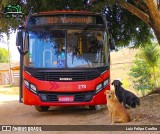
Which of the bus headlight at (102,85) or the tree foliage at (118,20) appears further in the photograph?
the tree foliage at (118,20)

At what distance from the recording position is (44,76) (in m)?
11.5

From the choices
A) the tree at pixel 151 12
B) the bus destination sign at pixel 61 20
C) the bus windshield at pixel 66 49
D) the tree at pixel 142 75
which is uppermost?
the tree at pixel 151 12

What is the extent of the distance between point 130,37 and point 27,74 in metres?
8.65

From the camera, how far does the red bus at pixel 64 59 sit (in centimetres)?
1149

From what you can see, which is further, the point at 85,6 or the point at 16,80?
the point at 16,80

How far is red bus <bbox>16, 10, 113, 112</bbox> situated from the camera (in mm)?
11492

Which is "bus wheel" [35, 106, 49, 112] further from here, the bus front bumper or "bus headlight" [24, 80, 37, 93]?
"bus headlight" [24, 80, 37, 93]

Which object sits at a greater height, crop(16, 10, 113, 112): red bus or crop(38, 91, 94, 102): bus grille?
crop(16, 10, 113, 112): red bus


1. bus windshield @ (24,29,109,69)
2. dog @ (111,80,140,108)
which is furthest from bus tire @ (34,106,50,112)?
dog @ (111,80,140,108)

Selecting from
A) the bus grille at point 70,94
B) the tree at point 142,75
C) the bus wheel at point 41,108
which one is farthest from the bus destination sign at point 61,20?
the tree at point 142,75

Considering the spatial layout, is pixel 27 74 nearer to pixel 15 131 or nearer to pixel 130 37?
pixel 15 131

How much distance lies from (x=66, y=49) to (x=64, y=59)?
0.34 meters

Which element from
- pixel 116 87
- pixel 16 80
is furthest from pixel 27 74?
pixel 16 80

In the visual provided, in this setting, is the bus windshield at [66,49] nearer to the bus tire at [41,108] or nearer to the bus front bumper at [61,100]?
the bus front bumper at [61,100]
